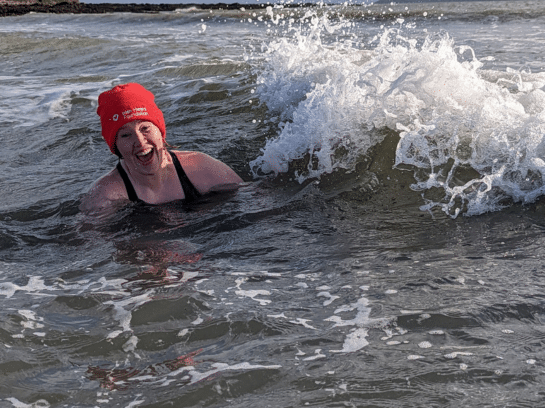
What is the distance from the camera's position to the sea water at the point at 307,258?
263 cm

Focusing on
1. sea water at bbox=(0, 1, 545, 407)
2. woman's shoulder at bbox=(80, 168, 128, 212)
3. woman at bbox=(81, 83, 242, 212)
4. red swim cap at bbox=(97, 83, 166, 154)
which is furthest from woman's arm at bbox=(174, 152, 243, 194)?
woman's shoulder at bbox=(80, 168, 128, 212)

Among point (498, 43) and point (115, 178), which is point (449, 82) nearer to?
point (115, 178)

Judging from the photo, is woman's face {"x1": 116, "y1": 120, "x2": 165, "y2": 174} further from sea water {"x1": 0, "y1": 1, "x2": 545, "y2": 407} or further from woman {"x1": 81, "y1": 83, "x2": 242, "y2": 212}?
sea water {"x1": 0, "y1": 1, "x2": 545, "y2": 407}

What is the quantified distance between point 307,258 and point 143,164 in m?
1.95

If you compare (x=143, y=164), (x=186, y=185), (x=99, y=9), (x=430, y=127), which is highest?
(x=99, y=9)

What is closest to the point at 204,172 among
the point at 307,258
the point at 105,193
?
the point at 105,193

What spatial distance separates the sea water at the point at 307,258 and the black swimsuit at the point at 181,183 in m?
0.17

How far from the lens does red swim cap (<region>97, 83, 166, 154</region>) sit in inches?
199

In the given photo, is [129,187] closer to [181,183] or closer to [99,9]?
[181,183]

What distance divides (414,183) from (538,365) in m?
2.93

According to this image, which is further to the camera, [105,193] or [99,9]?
[99,9]

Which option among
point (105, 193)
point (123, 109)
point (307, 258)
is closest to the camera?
point (307, 258)

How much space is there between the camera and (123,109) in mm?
5062

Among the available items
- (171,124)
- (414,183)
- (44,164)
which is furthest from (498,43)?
(44,164)
